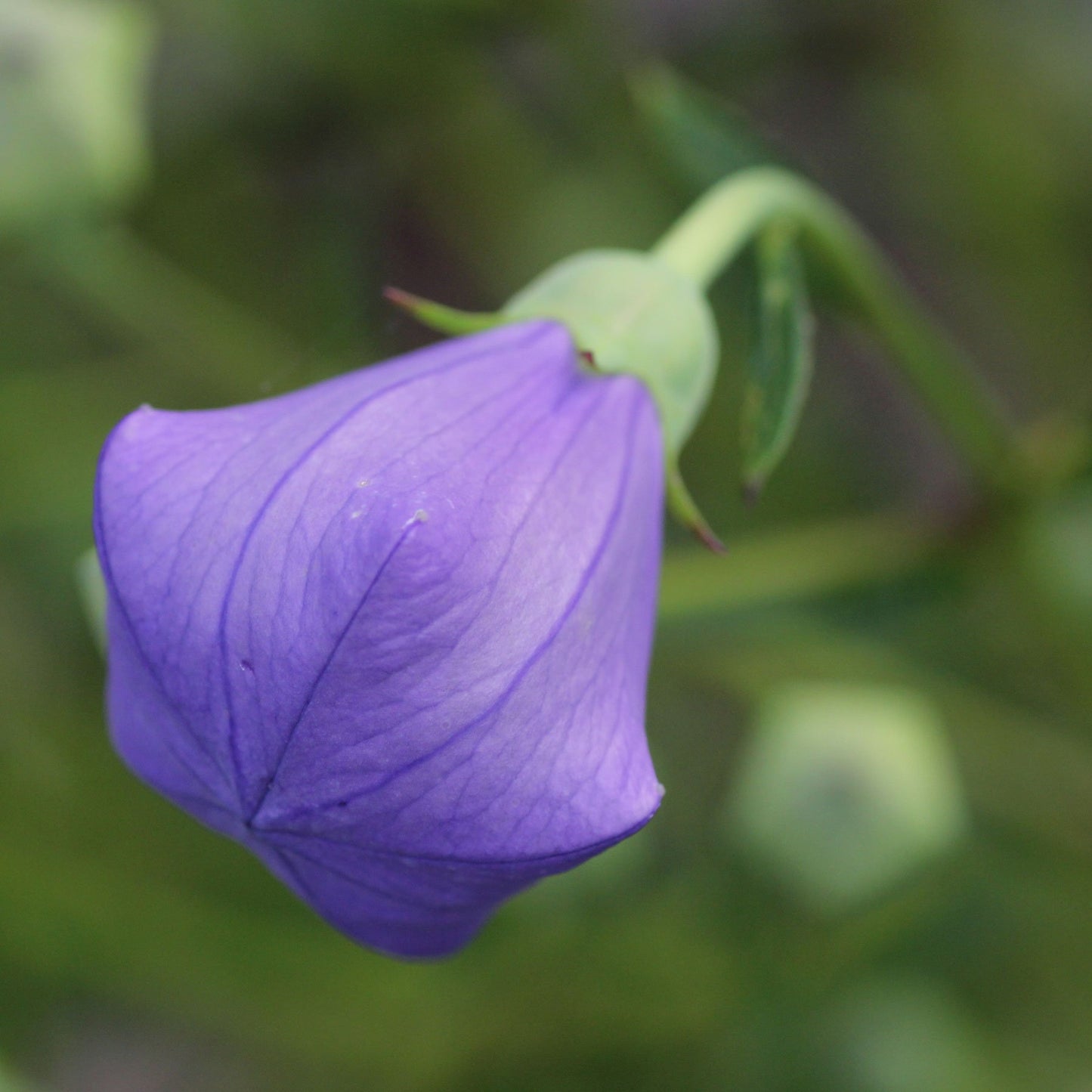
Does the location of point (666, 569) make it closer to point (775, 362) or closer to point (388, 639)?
point (775, 362)

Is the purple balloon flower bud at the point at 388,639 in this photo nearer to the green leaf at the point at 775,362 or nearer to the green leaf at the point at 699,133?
the green leaf at the point at 775,362

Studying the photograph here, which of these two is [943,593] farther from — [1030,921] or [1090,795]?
[1030,921]

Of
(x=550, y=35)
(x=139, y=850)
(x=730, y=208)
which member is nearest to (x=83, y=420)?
(x=139, y=850)

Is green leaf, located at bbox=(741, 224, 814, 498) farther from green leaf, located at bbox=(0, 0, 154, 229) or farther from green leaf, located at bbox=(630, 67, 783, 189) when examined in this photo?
green leaf, located at bbox=(0, 0, 154, 229)

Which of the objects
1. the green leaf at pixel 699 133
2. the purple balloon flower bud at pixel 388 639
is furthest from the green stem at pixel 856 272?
the purple balloon flower bud at pixel 388 639

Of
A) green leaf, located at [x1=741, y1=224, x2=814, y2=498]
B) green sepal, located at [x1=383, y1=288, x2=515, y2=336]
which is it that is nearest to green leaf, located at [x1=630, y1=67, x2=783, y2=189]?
green leaf, located at [x1=741, y1=224, x2=814, y2=498]
